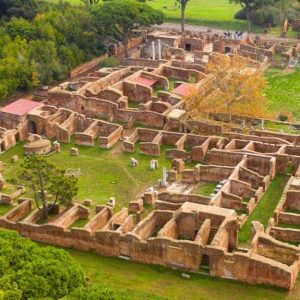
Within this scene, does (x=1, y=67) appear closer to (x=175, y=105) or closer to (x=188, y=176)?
(x=175, y=105)

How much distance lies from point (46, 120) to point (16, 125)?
3.12 m

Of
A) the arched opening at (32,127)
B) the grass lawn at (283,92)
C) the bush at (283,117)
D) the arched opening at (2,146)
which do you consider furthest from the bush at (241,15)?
the arched opening at (2,146)

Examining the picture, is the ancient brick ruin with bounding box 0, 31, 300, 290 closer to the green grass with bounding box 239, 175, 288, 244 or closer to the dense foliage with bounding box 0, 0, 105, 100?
the green grass with bounding box 239, 175, 288, 244

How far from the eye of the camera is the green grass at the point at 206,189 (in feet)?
154

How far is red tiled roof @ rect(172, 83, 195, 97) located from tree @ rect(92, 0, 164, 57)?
18.7m

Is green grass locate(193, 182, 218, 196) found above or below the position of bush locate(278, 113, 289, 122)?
below

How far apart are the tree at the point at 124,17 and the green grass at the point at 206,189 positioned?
38736mm

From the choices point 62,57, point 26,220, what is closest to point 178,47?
point 62,57

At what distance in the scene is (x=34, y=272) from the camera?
3025cm

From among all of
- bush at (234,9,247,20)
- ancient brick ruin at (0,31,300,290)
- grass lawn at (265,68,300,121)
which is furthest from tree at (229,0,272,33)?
grass lawn at (265,68,300,121)

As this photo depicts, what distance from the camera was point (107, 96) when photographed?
64688mm

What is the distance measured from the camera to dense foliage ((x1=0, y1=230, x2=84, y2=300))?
2924 centimetres

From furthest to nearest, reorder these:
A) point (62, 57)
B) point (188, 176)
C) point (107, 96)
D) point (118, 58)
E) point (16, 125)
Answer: point (118, 58)
point (62, 57)
point (107, 96)
point (16, 125)
point (188, 176)

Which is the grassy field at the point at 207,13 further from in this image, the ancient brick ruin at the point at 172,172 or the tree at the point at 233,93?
the tree at the point at 233,93
